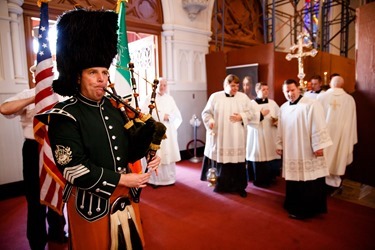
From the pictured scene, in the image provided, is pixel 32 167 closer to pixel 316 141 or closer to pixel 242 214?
pixel 242 214

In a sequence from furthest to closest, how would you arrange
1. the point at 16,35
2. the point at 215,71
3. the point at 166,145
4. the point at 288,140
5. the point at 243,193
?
1. the point at 215,71
2. the point at 166,145
3. the point at 16,35
4. the point at 243,193
5. the point at 288,140

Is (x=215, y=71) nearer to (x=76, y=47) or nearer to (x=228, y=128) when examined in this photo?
(x=228, y=128)

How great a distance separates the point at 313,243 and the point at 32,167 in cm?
304

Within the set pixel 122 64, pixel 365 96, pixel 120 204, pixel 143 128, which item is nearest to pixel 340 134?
pixel 365 96

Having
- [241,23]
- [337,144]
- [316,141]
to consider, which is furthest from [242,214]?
[241,23]

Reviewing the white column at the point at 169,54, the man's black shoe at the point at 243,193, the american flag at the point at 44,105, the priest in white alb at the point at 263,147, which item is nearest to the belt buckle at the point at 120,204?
the american flag at the point at 44,105

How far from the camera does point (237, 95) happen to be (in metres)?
4.35

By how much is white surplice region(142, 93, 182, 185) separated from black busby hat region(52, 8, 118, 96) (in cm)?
332

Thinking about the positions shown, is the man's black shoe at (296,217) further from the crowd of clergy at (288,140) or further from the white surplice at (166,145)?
the white surplice at (166,145)

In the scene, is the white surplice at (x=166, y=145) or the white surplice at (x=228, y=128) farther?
the white surplice at (x=166, y=145)

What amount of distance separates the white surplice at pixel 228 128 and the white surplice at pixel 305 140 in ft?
2.75

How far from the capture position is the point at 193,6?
21.5 ft

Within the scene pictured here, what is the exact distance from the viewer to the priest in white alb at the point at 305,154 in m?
3.28

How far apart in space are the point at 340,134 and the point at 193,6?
4.56 m
